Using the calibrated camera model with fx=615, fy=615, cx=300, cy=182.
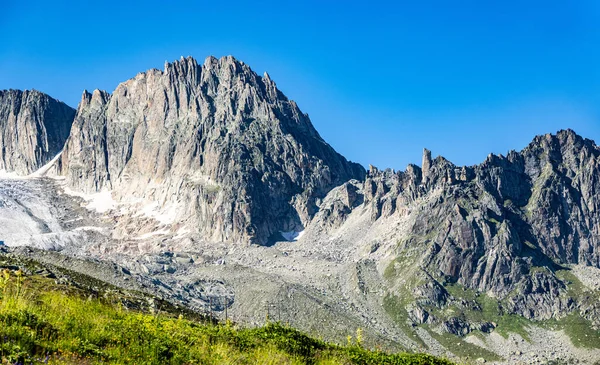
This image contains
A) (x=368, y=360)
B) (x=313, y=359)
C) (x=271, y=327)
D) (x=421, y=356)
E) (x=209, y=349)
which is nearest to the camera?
(x=209, y=349)

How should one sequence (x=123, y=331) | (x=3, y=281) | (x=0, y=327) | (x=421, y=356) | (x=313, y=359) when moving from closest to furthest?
1. (x=0, y=327)
2. (x=3, y=281)
3. (x=123, y=331)
4. (x=313, y=359)
5. (x=421, y=356)

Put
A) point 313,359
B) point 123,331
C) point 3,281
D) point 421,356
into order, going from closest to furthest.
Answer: point 3,281 → point 123,331 → point 313,359 → point 421,356

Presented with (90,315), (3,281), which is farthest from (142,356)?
(3,281)

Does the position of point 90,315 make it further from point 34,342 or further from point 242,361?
point 242,361

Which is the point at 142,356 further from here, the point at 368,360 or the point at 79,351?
the point at 368,360

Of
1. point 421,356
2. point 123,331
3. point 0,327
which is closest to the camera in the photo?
point 0,327

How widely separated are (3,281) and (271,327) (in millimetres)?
14189

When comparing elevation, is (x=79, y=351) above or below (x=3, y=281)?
below

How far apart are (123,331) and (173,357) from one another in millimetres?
2078

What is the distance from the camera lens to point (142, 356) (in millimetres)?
18906

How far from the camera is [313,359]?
25547mm

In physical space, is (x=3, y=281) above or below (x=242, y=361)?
above

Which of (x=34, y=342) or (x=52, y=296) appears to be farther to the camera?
(x=52, y=296)

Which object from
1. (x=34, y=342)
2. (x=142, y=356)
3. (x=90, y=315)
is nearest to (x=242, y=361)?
(x=142, y=356)
